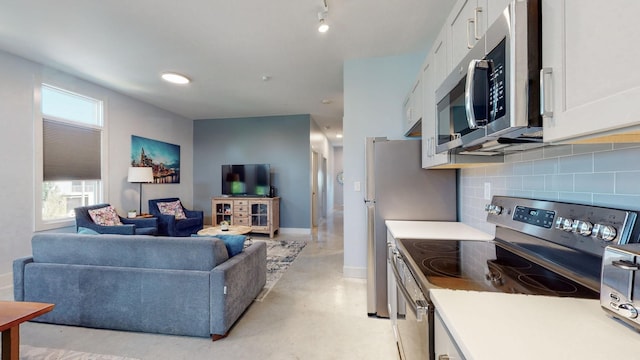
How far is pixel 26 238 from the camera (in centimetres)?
310

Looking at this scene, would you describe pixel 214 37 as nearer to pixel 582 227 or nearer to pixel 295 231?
pixel 582 227

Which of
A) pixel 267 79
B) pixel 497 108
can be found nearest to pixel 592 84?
pixel 497 108

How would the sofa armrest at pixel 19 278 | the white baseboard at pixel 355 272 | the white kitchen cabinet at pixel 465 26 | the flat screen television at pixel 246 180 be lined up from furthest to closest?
1. the flat screen television at pixel 246 180
2. the white baseboard at pixel 355 272
3. the sofa armrest at pixel 19 278
4. the white kitchen cabinet at pixel 465 26

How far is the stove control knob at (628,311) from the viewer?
59 cm

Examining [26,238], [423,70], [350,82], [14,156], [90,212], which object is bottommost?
[26,238]

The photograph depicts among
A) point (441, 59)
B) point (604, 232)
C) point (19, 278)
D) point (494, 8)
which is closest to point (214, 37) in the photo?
point (441, 59)

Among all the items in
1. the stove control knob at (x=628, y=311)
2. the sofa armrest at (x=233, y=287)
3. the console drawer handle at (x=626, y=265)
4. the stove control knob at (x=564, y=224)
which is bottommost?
the sofa armrest at (x=233, y=287)

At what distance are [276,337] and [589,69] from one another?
Answer: 2180mm

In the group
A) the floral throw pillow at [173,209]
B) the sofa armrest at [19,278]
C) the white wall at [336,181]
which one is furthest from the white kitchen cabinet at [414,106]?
the white wall at [336,181]

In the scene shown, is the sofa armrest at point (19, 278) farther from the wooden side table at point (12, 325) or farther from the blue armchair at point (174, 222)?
the blue armchair at point (174, 222)

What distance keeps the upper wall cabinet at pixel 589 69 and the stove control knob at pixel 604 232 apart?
355 mm

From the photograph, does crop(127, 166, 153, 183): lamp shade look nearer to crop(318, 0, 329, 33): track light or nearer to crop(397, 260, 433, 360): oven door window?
crop(318, 0, 329, 33): track light

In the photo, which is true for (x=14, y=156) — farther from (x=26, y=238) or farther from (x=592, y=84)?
(x=592, y=84)

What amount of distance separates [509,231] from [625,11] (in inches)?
43.6
